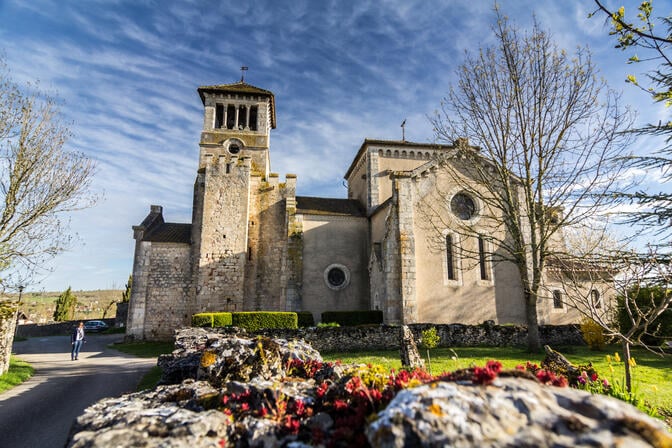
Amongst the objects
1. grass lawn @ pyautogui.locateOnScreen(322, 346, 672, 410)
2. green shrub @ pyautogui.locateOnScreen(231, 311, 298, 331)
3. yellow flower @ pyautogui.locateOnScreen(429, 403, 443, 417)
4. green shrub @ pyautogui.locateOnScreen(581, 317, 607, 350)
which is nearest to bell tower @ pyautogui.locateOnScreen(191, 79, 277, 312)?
green shrub @ pyautogui.locateOnScreen(231, 311, 298, 331)

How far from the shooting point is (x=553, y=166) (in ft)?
46.4

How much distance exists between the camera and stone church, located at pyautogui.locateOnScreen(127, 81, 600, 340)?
18.2 metres

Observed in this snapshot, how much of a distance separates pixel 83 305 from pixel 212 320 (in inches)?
2630

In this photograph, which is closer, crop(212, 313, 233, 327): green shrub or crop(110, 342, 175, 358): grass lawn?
crop(110, 342, 175, 358): grass lawn

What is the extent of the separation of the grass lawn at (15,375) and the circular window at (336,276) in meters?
14.6

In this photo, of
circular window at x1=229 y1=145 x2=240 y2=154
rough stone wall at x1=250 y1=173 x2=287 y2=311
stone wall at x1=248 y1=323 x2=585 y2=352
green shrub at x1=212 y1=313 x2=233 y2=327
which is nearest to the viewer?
stone wall at x1=248 y1=323 x2=585 y2=352

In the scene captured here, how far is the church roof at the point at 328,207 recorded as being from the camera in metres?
24.1

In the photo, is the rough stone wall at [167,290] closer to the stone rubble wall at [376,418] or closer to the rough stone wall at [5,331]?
the rough stone wall at [5,331]

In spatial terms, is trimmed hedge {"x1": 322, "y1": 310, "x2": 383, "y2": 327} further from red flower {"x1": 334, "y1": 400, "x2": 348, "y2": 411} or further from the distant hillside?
the distant hillside

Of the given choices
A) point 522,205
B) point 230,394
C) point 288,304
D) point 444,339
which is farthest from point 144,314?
point 522,205

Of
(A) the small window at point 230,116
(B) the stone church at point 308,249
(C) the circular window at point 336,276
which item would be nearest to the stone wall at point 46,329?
(B) the stone church at point 308,249

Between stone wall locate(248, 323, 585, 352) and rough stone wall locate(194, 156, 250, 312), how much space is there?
798 cm

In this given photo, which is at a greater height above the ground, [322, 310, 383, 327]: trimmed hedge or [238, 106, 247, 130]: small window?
[238, 106, 247, 130]: small window

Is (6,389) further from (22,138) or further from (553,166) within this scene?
(553,166)
